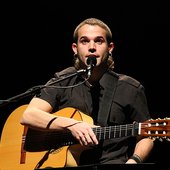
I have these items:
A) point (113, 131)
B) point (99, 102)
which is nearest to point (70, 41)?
point (99, 102)

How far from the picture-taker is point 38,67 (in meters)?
4.45

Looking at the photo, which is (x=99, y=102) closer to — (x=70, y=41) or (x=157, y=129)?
(x=157, y=129)

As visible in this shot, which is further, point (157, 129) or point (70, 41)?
point (70, 41)

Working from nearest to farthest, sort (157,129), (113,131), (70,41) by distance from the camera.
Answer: (157,129)
(113,131)
(70,41)

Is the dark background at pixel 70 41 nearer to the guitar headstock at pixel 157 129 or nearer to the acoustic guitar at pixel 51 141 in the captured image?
the acoustic guitar at pixel 51 141

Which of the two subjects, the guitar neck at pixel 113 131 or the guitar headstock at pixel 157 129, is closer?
the guitar headstock at pixel 157 129

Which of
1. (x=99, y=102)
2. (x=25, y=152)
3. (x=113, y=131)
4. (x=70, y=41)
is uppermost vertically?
(x=70, y=41)

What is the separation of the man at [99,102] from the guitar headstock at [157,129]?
0.38m

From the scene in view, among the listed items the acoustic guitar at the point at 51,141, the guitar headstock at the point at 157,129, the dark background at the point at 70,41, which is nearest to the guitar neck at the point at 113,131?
the acoustic guitar at the point at 51,141

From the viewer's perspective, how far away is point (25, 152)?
349 centimetres

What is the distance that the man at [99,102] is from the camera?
3.20 metres

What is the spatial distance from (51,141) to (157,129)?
0.92 m

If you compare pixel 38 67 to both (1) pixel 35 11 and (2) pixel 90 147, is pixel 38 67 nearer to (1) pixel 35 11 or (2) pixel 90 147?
(1) pixel 35 11

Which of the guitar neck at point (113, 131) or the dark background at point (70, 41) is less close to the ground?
the dark background at point (70, 41)
